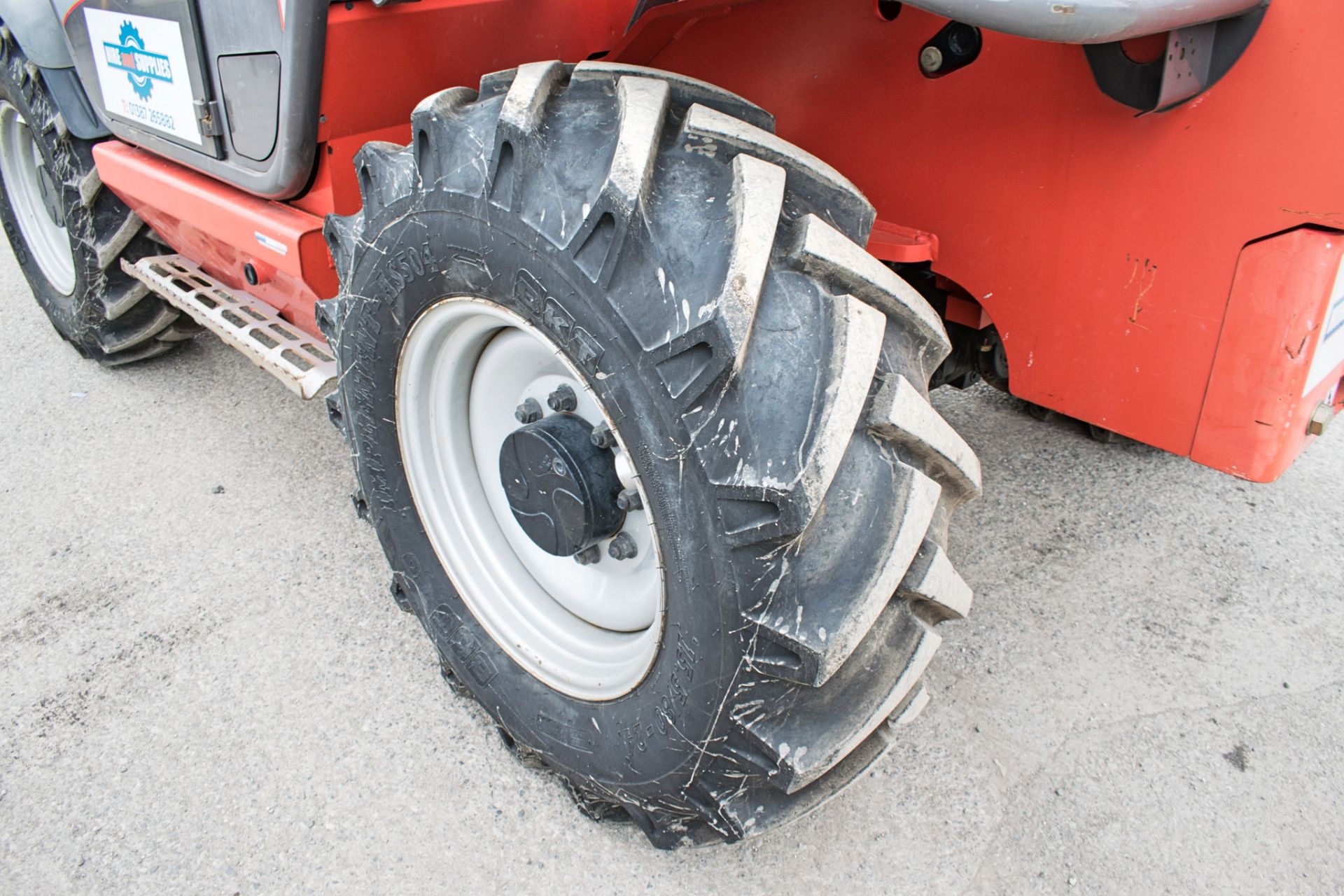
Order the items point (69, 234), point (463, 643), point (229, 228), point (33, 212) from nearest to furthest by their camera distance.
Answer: point (463, 643) → point (229, 228) → point (69, 234) → point (33, 212)

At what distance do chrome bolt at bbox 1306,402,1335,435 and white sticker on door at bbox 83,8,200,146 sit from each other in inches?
86.7

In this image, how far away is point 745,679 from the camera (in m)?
1.25

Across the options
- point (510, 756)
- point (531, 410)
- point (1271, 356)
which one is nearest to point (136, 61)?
point (531, 410)

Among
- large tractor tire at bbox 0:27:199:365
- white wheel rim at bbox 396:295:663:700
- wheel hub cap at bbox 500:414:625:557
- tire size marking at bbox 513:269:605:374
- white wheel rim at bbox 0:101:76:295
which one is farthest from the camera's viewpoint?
→ white wheel rim at bbox 0:101:76:295

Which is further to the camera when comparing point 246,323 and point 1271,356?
point 246,323

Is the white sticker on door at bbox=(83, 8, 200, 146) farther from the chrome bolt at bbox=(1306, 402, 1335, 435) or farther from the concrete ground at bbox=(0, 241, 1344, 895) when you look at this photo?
the chrome bolt at bbox=(1306, 402, 1335, 435)

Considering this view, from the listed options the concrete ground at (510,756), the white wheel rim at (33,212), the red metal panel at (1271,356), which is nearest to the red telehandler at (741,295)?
the red metal panel at (1271,356)

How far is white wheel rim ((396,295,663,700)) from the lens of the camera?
162 centimetres

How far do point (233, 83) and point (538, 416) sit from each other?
0.99 m

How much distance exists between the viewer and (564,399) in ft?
5.25

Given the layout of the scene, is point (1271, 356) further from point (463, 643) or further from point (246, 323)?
point (246, 323)

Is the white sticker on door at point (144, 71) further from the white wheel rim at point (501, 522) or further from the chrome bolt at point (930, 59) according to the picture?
the chrome bolt at point (930, 59)

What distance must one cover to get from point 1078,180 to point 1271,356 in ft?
1.17

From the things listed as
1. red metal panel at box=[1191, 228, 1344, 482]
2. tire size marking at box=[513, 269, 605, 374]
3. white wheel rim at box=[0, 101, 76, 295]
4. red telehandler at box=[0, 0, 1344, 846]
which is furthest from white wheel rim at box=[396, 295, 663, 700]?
white wheel rim at box=[0, 101, 76, 295]
